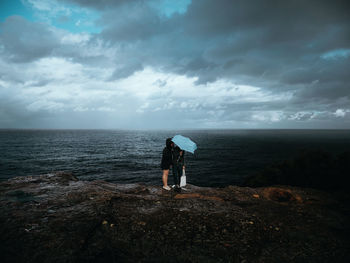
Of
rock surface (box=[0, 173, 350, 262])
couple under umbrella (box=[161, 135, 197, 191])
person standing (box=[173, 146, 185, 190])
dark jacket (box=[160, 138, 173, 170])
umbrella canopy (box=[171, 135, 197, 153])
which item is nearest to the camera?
rock surface (box=[0, 173, 350, 262])

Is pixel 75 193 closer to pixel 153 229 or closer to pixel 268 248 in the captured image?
pixel 153 229

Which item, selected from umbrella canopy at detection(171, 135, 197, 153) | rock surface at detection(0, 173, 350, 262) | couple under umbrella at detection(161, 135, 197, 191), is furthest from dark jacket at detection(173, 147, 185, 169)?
rock surface at detection(0, 173, 350, 262)

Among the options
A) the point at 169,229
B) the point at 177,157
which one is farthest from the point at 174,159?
the point at 169,229

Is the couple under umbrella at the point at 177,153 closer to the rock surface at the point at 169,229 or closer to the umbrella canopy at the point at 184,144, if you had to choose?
the umbrella canopy at the point at 184,144

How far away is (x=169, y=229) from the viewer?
5301 millimetres

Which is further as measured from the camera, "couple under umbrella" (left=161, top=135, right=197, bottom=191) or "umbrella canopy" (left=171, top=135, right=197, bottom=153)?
"couple under umbrella" (left=161, top=135, right=197, bottom=191)

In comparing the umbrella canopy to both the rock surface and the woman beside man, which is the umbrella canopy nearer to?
the woman beside man

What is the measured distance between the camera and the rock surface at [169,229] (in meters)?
4.23

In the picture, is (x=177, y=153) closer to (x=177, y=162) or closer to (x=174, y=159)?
(x=174, y=159)

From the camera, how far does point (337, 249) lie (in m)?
4.55

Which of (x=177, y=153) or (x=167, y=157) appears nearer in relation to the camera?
(x=177, y=153)

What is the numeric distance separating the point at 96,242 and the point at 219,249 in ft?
10.4

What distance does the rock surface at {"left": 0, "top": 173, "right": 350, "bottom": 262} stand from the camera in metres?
4.23

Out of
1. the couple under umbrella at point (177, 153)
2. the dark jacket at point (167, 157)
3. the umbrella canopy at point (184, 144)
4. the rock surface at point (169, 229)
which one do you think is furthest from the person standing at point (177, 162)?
the rock surface at point (169, 229)
